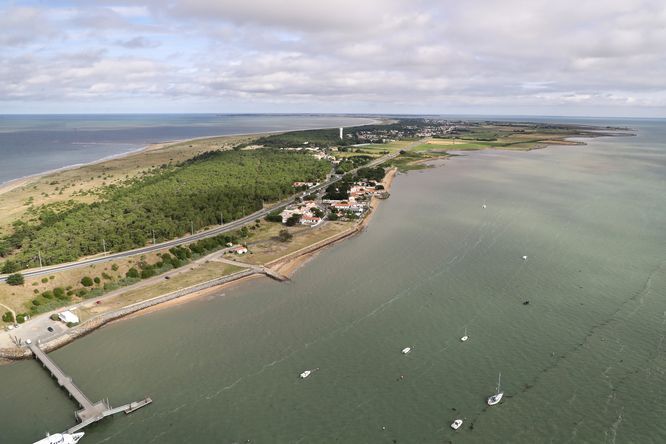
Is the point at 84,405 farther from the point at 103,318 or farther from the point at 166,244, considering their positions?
the point at 166,244

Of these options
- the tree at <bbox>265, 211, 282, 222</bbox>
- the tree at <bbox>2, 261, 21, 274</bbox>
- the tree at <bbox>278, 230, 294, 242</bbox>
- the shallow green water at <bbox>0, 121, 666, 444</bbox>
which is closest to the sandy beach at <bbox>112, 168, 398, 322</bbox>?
the shallow green water at <bbox>0, 121, 666, 444</bbox>

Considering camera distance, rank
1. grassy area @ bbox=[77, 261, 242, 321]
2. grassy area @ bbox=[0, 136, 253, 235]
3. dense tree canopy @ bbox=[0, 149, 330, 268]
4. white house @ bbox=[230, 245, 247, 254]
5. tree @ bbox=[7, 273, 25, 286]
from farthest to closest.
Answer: grassy area @ bbox=[0, 136, 253, 235], white house @ bbox=[230, 245, 247, 254], dense tree canopy @ bbox=[0, 149, 330, 268], tree @ bbox=[7, 273, 25, 286], grassy area @ bbox=[77, 261, 242, 321]

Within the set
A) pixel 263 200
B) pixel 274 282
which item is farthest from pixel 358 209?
pixel 274 282

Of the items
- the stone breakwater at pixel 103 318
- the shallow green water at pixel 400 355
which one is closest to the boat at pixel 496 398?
the shallow green water at pixel 400 355

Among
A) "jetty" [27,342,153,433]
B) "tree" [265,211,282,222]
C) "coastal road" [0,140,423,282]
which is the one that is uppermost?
"tree" [265,211,282,222]

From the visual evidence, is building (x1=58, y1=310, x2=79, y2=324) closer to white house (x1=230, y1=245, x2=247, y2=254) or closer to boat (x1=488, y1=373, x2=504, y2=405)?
white house (x1=230, y1=245, x2=247, y2=254)

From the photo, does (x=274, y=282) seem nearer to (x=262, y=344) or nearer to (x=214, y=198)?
(x=262, y=344)
